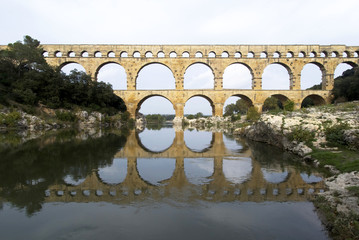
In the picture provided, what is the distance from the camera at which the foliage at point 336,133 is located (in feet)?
A: 27.0

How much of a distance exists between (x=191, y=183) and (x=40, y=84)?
88.6ft

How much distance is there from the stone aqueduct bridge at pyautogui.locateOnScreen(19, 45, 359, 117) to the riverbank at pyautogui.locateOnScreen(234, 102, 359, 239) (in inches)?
763

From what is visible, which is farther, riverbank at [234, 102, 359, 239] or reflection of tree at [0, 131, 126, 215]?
reflection of tree at [0, 131, 126, 215]

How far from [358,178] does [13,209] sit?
6761 mm

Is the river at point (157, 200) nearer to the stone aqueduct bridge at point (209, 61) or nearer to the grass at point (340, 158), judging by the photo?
the grass at point (340, 158)

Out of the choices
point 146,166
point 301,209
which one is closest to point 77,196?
point 146,166

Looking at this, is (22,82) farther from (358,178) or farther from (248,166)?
(358,178)

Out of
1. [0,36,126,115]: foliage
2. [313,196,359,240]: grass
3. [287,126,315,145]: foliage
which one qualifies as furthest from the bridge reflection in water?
[0,36,126,115]: foliage

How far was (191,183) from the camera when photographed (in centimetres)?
528

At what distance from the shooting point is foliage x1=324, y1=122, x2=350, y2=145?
823cm

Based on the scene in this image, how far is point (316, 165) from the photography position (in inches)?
275

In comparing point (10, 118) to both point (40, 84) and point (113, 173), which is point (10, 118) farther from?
point (113, 173)

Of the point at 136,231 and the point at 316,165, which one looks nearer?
the point at 136,231

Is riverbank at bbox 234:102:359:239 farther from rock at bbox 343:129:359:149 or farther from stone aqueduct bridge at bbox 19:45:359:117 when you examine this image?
stone aqueduct bridge at bbox 19:45:359:117
